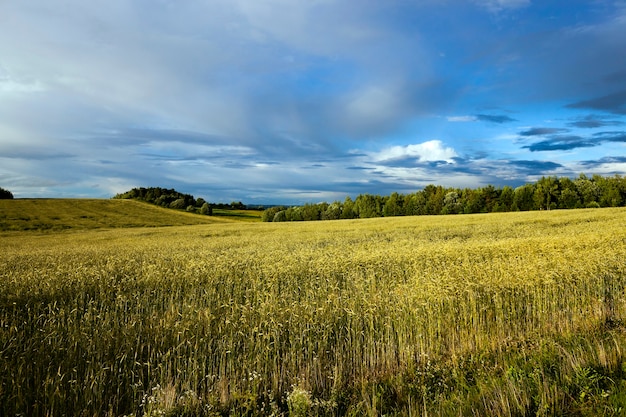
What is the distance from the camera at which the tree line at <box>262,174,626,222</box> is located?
3270 inches

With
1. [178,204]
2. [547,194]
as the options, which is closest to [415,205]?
[547,194]

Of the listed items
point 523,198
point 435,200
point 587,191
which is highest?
point 587,191

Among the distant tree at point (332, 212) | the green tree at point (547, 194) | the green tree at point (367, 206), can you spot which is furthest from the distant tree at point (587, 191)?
the distant tree at point (332, 212)

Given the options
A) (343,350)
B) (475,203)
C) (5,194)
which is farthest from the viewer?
(475,203)

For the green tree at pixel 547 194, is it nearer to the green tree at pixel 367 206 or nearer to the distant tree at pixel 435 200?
the distant tree at pixel 435 200

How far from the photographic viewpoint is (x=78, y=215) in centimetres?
6244

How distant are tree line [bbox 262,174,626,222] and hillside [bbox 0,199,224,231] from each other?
116 feet

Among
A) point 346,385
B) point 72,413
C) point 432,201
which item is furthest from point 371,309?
point 432,201

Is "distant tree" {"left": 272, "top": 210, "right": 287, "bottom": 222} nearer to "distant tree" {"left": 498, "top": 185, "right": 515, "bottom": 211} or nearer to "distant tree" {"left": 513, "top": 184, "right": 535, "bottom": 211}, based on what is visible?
"distant tree" {"left": 498, "top": 185, "right": 515, "bottom": 211}

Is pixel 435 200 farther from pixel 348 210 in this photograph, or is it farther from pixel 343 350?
pixel 343 350

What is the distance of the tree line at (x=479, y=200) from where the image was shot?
83.1 m

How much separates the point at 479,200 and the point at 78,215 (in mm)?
86420

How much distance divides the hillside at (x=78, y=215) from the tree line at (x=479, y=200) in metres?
35.3

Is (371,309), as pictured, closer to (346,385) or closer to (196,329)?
(346,385)
